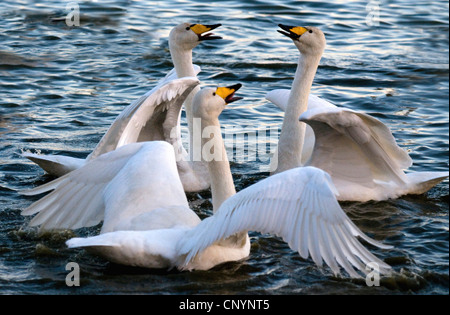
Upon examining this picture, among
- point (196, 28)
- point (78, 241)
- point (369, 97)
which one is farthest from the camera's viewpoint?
point (369, 97)

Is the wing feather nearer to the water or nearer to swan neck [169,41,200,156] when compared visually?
the water

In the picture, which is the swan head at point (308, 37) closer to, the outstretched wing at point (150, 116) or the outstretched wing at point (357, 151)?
the outstretched wing at point (357, 151)

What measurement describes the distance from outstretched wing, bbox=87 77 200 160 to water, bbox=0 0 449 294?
2.82 feet

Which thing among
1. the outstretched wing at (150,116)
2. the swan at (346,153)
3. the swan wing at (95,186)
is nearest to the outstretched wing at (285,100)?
the swan at (346,153)

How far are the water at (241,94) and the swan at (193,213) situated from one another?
28 cm

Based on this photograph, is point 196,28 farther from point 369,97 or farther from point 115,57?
point 115,57

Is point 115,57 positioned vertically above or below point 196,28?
below

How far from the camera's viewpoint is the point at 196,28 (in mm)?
10047

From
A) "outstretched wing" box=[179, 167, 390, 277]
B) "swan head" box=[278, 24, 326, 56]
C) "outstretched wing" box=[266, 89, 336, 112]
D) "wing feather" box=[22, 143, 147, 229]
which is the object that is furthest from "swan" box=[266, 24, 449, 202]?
"outstretched wing" box=[179, 167, 390, 277]

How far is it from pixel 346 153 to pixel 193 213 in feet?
7.61

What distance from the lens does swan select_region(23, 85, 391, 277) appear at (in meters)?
6.36

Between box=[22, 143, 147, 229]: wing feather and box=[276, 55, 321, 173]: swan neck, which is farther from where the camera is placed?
box=[276, 55, 321, 173]: swan neck
